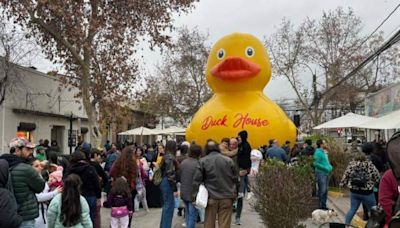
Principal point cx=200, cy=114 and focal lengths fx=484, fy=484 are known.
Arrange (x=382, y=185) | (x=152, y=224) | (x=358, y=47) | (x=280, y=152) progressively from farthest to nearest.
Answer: (x=358, y=47), (x=280, y=152), (x=152, y=224), (x=382, y=185)

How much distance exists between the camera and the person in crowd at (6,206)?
4.97 meters

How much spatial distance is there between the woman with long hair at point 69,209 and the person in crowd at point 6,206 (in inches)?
22.2

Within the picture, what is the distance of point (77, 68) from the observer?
72.8 ft

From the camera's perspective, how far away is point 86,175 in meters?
7.30

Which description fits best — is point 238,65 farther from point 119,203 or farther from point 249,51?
point 119,203

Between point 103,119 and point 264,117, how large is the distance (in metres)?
8.23

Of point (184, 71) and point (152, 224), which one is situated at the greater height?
point (184, 71)

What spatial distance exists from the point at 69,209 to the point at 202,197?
2340mm

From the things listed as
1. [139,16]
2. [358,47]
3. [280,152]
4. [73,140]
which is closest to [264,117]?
[280,152]

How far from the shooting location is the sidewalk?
386 inches

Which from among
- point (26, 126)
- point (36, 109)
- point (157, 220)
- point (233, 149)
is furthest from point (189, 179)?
point (36, 109)

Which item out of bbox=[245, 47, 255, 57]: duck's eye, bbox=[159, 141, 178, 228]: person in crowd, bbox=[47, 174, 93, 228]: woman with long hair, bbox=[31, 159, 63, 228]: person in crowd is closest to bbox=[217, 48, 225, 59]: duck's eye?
bbox=[245, 47, 255, 57]: duck's eye

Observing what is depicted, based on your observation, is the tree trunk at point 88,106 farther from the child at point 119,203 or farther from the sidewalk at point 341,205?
the child at point 119,203

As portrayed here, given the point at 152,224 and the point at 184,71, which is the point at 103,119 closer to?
the point at 152,224
